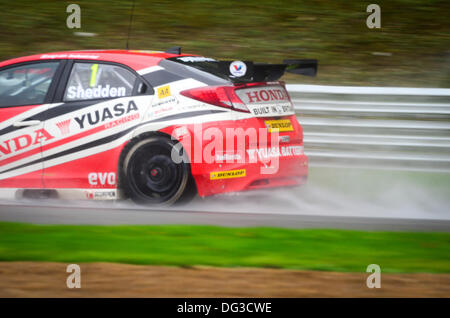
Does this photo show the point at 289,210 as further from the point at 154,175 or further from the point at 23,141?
the point at 23,141

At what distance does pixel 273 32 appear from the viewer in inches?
504

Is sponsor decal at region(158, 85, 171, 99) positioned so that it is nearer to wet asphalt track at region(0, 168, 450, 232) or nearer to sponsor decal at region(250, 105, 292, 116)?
sponsor decal at region(250, 105, 292, 116)

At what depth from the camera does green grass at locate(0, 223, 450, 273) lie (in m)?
5.06

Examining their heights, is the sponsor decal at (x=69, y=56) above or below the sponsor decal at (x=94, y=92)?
above

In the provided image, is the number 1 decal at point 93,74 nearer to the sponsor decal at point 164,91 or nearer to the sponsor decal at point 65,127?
the sponsor decal at point 65,127

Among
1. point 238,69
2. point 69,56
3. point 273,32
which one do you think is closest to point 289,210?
point 238,69

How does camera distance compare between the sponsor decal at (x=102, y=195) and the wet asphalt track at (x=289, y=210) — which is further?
the sponsor decal at (x=102, y=195)

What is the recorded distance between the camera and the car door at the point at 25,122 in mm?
6703

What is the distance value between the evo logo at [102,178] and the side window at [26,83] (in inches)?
37.1

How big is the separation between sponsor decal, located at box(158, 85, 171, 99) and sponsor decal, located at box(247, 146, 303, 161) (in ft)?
3.12

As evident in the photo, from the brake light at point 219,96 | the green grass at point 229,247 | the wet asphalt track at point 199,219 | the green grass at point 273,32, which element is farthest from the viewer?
the green grass at point 273,32

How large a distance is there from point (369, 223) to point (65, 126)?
10.1ft

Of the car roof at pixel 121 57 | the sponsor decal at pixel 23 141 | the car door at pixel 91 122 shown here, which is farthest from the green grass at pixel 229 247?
the car roof at pixel 121 57
